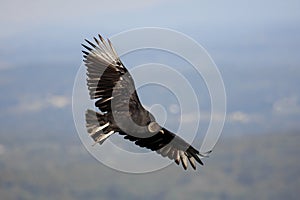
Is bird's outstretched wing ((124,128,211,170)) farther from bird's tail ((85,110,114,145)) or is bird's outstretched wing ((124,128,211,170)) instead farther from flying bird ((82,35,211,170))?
bird's tail ((85,110,114,145))

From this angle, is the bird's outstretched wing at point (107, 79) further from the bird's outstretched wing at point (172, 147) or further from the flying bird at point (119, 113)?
the bird's outstretched wing at point (172, 147)

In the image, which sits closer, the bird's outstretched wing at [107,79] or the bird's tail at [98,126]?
the bird's outstretched wing at [107,79]

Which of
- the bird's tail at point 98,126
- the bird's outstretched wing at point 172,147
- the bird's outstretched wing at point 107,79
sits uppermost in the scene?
the bird's outstretched wing at point 107,79

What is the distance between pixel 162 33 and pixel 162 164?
5.20 m

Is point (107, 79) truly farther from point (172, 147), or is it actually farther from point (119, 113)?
point (172, 147)

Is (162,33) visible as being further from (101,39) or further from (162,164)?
(162,164)

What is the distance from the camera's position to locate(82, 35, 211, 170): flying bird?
2491 cm

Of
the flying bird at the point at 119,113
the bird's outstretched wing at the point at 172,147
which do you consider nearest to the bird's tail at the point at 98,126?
the flying bird at the point at 119,113

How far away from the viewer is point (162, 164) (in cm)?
2661

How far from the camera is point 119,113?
25.2 meters

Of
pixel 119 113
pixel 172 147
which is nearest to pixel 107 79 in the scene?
pixel 119 113

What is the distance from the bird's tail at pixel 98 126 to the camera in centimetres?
2598

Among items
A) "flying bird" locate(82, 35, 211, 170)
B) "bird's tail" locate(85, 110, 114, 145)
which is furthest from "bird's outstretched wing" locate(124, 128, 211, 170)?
"bird's tail" locate(85, 110, 114, 145)

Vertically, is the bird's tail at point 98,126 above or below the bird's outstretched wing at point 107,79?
below
